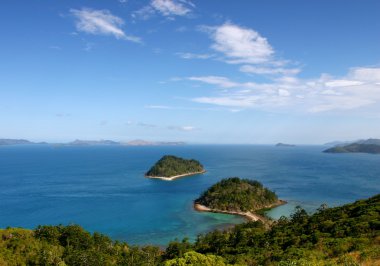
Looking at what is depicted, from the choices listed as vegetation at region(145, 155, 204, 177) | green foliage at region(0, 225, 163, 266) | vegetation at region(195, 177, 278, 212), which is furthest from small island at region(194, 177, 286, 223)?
vegetation at region(145, 155, 204, 177)

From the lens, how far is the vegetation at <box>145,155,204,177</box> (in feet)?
564

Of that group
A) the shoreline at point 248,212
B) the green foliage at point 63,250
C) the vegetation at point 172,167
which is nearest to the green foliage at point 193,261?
the green foliage at point 63,250

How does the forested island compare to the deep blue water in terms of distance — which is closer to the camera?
the forested island

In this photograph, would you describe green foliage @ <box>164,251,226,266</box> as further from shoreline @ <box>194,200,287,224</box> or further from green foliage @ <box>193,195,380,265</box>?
shoreline @ <box>194,200,287,224</box>

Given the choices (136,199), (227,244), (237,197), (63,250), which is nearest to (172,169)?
(136,199)

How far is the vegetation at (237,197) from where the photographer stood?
9875cm

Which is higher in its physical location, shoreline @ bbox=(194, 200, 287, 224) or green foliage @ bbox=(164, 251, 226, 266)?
green foliage @ bbox=(164, 251, 226, 266)

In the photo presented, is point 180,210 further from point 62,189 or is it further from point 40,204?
point 62,189

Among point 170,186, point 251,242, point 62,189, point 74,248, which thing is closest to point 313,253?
point 251,242

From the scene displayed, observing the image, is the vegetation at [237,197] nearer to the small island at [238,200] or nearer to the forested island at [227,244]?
the small island at [238,200]

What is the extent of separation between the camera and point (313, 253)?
32.0m

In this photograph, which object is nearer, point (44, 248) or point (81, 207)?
point (44, 248)

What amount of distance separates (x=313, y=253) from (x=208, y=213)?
65320 mm

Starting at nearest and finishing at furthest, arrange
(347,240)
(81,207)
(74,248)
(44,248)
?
(347,240), (44,248), (74,248), (81,207)
